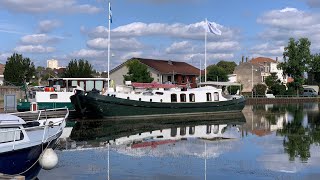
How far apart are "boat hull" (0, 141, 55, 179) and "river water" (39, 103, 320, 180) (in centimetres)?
87

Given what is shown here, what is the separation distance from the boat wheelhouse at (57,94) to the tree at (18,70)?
23.5 meters

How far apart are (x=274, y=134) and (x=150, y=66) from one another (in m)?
59.1

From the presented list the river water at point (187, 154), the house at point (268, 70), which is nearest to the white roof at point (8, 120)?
the river water at point (187, 154)

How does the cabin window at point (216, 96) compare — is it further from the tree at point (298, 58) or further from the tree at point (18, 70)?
the tree at point (298, 58)

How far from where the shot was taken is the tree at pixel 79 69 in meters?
76.6

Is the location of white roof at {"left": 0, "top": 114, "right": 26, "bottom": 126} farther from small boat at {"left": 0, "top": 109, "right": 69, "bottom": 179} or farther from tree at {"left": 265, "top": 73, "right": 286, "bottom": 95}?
tree at {"left": 265, "top": 73, "right": 286, "bottom": 95}

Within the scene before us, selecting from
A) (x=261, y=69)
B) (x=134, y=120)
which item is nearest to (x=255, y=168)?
(x=134, y=120)

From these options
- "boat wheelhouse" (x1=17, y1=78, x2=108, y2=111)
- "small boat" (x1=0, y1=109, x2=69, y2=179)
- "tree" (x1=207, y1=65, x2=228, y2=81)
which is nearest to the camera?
"small boat" (x1=0, y1=109, x2=69, y2=179)

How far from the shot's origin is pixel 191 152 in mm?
20625

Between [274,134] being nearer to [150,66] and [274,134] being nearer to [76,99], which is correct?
[76,99]

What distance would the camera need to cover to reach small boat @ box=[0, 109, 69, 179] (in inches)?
517

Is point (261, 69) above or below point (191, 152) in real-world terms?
above

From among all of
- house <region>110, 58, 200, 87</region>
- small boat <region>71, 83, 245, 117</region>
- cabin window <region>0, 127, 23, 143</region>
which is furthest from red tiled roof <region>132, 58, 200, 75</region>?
cabin window <region>0, 127, 23, 143</region>

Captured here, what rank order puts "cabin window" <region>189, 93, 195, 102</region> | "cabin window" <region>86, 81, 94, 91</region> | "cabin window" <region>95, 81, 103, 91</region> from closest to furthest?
"cabin window" <region>189, 93, 195, 102</region> < "cabin window" <region>86, 81, 94, 91</region> < "cabin window" <region>95, 81, 103, 91</region>
